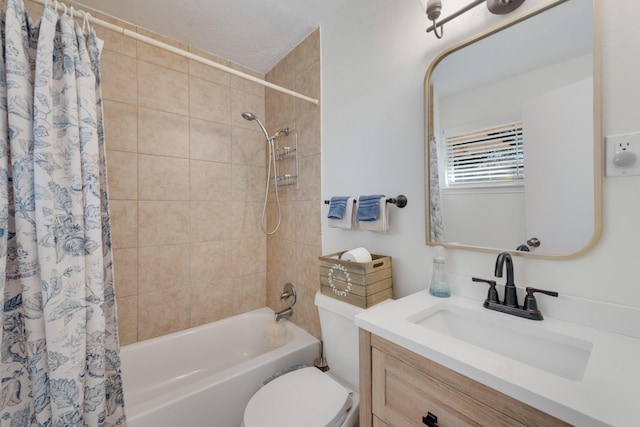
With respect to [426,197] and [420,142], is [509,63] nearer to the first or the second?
[420,142]

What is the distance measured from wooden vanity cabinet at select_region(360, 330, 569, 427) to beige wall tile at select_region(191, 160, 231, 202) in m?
1.59

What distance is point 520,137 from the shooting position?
892 mm

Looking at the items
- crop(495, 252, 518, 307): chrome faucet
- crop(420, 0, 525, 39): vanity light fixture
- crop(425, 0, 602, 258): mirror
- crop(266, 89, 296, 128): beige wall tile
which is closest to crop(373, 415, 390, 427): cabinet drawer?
crop(495, 252, 518, 307): chrome faucet

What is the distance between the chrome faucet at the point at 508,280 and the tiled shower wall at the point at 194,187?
1.04 m

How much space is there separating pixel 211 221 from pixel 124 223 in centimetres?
53

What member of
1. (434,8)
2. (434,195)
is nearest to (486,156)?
(434,195)

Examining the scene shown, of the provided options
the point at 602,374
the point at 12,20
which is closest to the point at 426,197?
the point at 602,374

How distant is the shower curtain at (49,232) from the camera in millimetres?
826

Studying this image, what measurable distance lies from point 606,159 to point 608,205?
0.13 m

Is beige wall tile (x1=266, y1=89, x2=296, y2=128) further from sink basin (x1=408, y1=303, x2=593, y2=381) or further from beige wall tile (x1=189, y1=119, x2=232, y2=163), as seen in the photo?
sink basin (x1=408, y1=303, x2=593, y2=381)

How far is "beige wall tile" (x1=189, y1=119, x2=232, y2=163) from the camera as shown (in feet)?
6.26

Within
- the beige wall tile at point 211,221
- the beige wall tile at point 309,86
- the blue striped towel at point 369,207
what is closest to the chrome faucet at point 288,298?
the beige wall tile at point 211,221

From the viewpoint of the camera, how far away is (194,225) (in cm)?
192

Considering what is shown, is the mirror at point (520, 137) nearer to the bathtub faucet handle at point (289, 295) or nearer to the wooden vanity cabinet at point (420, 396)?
the wooden vanity cabinet at point (420, 396)
